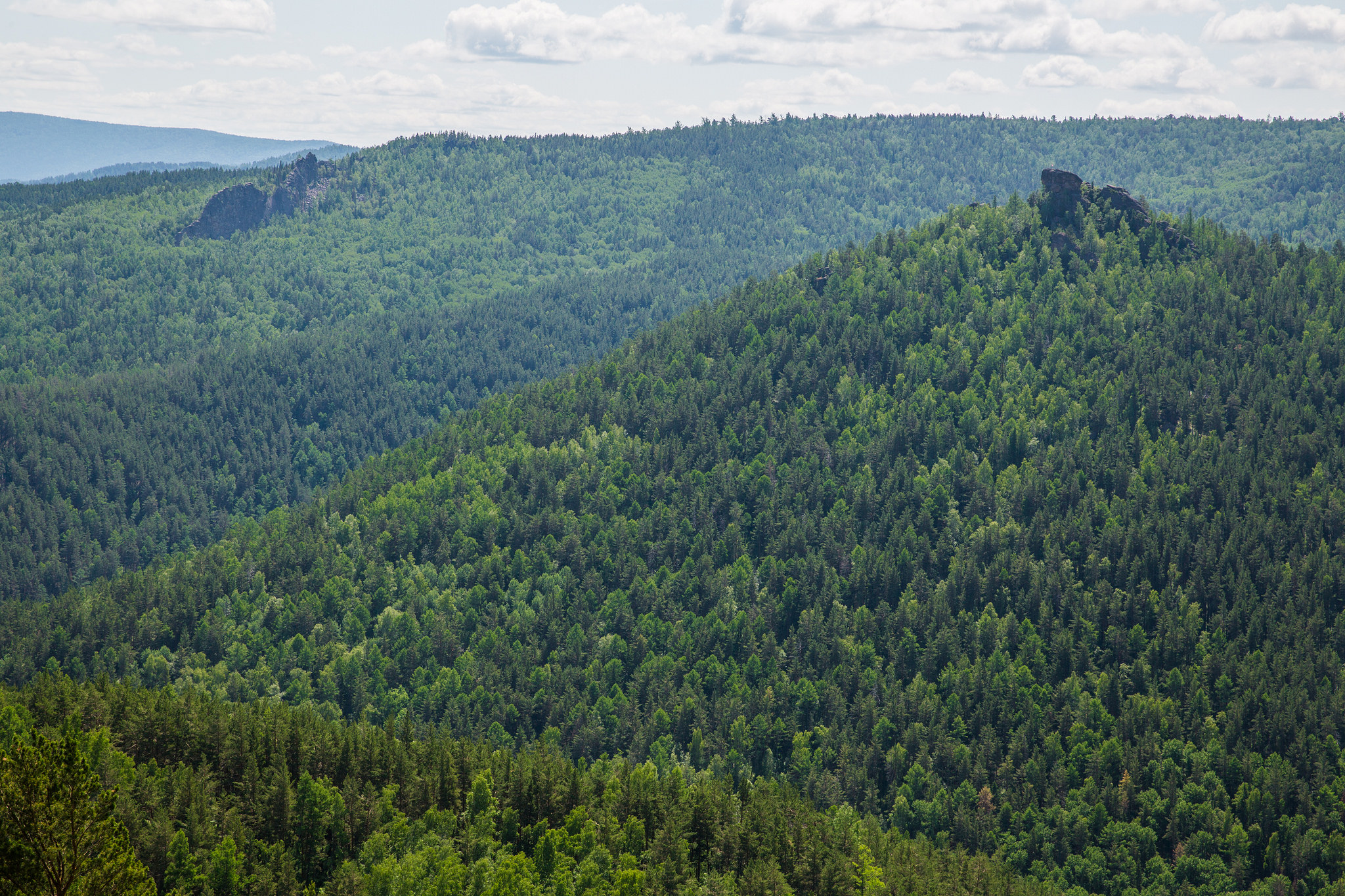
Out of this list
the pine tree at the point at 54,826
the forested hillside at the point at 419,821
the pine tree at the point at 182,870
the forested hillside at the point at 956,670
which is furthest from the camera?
the forested hillside at the point at 956,670

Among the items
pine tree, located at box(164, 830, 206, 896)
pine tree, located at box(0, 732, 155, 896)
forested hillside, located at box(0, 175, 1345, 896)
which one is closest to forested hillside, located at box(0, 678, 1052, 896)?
pine tree, located at box(164, 830, 206, 896)

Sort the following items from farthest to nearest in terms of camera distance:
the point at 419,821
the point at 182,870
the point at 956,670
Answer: the point at 956,670 < the point at 419,821 < the point at 182,870

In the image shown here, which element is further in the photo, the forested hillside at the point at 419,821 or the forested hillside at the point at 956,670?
the forested hillside at the point at 956,670

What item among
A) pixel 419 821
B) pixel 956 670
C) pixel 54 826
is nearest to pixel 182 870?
pixel 419 821

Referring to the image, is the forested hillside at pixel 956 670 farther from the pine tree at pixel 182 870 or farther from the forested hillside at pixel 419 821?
the pine tree at pixel 182 870

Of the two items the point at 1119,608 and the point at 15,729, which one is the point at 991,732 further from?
the point at 15,729

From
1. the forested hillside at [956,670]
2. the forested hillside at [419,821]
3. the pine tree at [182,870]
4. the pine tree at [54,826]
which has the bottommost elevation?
the forested hillside at [956,670]

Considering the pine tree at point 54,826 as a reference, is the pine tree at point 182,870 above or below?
below

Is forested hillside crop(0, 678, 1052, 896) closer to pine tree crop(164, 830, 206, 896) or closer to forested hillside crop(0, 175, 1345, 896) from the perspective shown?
pine tree crop(164, 830, 206, 896)

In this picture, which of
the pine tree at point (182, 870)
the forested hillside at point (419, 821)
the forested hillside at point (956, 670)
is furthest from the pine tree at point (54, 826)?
the forested hillside at point (956, 670)

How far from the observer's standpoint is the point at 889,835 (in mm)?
134000

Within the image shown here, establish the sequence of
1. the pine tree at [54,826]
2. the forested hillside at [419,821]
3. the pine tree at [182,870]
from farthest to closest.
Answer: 1. the forested hillside at [419,821]
2. the pine tree at [182,870]
3. the pine tree at [54,826]

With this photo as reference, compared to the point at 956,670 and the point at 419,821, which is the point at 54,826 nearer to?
the point at 419,821

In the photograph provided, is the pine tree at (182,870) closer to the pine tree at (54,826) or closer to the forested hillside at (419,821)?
the forested hillside at (419,821)
